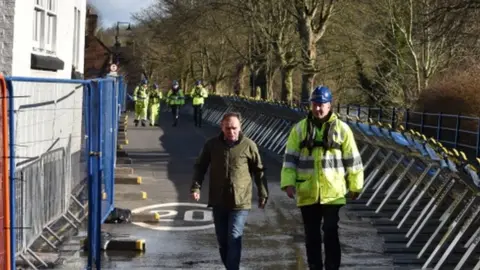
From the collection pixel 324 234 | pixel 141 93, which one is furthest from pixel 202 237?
pixel 141 93

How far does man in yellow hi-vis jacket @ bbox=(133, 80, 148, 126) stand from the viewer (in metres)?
34.8

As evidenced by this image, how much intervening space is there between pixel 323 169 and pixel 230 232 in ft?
3.30

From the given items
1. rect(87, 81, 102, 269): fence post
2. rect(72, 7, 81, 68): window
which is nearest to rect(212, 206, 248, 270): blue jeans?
rect(87, 81, 102, 269): fence post

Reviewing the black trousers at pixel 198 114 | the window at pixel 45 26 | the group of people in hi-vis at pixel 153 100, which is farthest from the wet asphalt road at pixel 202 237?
the black trousers at pixel 198 114

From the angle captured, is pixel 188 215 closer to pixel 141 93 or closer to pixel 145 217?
pixel 145 217

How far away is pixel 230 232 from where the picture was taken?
8.84 m

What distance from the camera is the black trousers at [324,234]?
8.63m

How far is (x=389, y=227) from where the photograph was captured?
12.4m

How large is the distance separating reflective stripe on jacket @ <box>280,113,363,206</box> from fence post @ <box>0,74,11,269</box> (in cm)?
306

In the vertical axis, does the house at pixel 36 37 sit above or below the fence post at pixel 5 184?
above

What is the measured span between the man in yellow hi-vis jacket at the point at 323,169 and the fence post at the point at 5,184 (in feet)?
10.1

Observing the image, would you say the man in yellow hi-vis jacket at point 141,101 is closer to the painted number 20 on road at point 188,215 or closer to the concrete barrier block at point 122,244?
the painted number 20 on road at point 188,215

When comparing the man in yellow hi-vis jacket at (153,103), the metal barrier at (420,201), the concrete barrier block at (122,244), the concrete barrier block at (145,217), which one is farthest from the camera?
the man in yellow hi-vis jacket at (153,103)

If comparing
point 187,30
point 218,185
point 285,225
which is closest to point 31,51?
point 285,225
